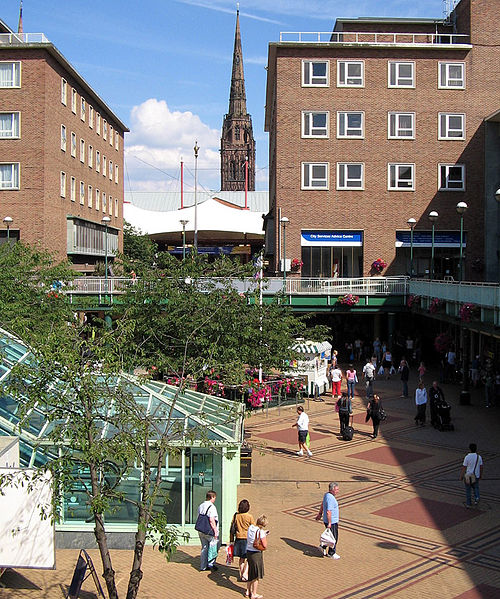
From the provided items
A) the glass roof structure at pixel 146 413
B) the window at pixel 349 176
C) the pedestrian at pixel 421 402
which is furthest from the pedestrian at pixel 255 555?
the window at pixel 349 176

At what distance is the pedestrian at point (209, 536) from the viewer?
13.0 m

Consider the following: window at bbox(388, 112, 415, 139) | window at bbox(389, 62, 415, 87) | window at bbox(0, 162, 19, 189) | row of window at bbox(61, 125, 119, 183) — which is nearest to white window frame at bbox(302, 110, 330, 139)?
window at bbox(388, 112, 415, 139)

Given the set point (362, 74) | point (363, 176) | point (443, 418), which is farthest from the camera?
point (362, 74)

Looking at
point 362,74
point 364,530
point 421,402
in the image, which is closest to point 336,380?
point 421,402

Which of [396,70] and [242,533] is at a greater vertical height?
[396,70]

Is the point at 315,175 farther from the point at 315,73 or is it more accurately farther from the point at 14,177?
the point at 14,177

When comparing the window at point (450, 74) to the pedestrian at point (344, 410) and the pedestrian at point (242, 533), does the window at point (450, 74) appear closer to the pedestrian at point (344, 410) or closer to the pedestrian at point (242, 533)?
the pedestrian at point (344, 410)

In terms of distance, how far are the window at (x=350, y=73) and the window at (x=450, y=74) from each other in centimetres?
477

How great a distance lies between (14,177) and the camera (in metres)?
47.6

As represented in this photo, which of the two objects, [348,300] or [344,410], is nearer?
[344,410]

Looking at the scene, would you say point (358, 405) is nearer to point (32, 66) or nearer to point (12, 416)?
point (12, 416)

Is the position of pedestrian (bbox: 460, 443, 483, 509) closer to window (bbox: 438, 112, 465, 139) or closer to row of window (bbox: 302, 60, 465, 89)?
window (bbox: 438, 112, 465, 139)

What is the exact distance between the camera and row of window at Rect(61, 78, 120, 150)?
5119 centimetres

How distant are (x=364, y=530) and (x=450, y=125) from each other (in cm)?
3823
